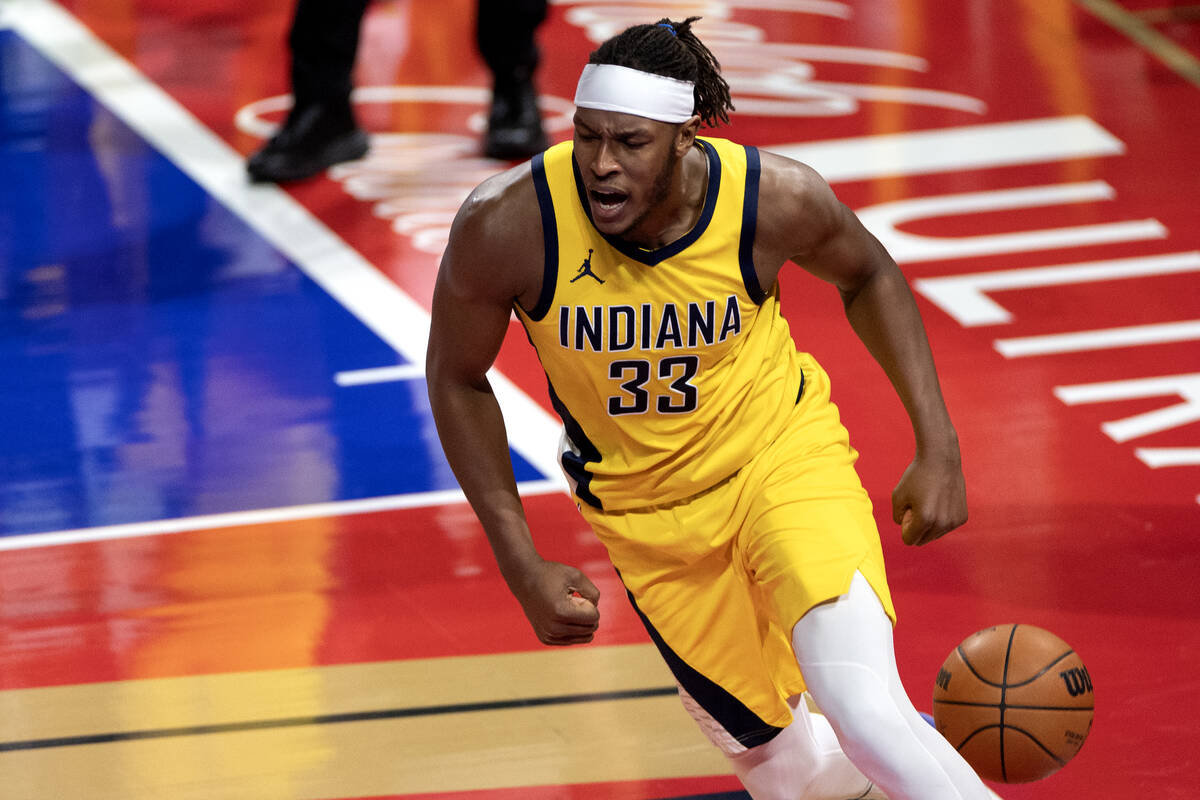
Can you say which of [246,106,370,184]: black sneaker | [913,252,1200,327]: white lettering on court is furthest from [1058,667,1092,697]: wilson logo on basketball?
[246,106,370,184]: black sneaker

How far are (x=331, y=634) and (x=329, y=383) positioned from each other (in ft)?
5.51

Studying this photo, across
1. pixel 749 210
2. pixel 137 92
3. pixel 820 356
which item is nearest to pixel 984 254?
pixel 820 356

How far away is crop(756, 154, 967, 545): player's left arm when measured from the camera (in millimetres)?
3207

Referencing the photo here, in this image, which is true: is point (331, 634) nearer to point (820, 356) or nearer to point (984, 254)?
point (820, 356)

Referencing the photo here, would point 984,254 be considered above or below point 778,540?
below

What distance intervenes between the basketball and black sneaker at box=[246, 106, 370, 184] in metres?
5.06

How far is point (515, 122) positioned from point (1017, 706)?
5052mm

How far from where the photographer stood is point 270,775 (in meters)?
4.02

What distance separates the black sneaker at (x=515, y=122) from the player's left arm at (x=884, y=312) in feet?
15.3

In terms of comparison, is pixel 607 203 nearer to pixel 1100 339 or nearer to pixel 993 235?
pixel 1100 339

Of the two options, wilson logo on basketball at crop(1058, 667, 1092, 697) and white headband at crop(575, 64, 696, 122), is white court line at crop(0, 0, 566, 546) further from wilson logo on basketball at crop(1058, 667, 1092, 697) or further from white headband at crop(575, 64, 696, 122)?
white headband at crop(575, 64, 696, 122)

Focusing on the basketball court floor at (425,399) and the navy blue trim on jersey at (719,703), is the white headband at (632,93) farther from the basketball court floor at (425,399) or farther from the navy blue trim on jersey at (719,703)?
the basketball court floor at (425,399)

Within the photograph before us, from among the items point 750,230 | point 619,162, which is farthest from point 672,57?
point 750,230

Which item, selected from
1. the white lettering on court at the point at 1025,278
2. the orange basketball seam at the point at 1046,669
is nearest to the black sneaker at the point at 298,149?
the white lettering on court at the point at 1025,278
